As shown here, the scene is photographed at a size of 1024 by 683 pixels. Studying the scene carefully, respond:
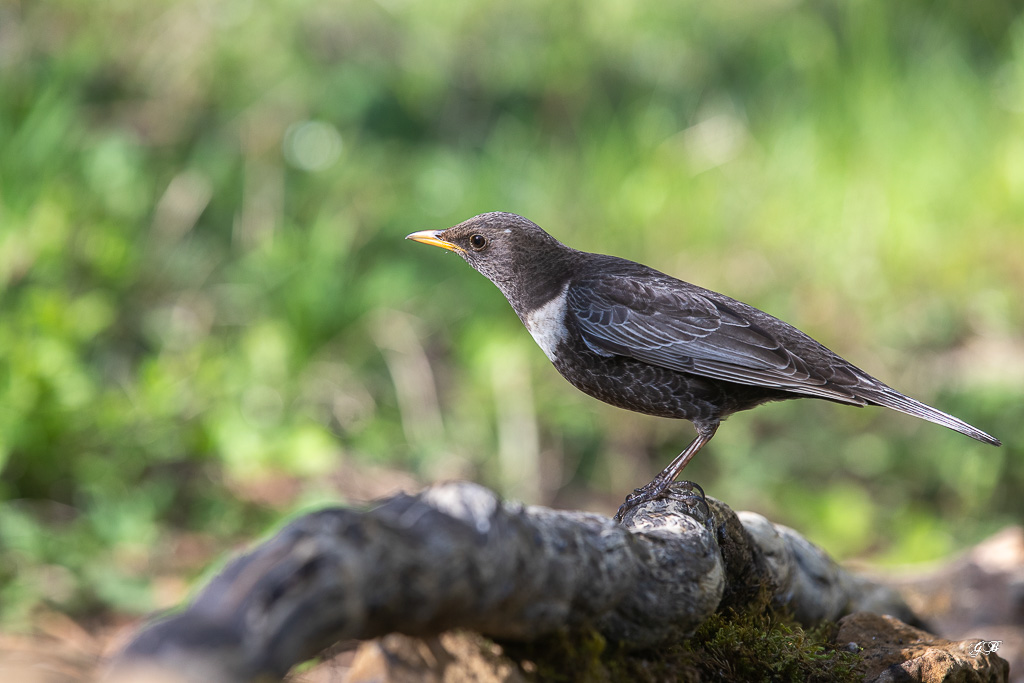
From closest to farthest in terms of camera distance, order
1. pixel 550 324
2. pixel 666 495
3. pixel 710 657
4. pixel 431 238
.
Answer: pixel 710 657 < pixel 666 495 < pixel 550 324 < pixel 431 238

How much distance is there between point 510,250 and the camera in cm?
373

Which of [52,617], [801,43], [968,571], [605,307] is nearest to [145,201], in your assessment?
[52,617]

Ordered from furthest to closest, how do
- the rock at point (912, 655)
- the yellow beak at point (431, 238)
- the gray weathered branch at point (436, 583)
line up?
1. the yellow beak at point (431, 238)
2. the rock at point (912, 655)
3. the gray weathered branch at point (436, 583)

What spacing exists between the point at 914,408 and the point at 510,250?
1.58 meters

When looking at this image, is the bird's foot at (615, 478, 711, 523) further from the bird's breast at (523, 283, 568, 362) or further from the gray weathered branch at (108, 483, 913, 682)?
the bird's breast at (523, 283, 568, 362)

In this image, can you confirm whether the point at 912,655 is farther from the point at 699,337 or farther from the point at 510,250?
the point at 510,250

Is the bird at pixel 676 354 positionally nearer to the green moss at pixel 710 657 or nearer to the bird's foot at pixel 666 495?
the bird's foot at pixel 666 495

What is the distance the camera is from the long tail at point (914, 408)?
10.2ft

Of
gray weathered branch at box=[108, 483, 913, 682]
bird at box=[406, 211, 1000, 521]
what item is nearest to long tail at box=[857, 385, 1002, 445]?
bird at box=[406, 211, 1000, 521]

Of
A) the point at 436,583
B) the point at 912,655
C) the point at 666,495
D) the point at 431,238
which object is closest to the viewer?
the point at 436,583

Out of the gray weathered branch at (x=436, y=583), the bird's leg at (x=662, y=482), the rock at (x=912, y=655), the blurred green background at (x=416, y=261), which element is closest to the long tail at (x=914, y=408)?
the bird's leg at (x=662, y=482)

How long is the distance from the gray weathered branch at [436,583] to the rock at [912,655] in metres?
0.51

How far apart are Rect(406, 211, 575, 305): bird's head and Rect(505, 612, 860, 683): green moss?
152cm

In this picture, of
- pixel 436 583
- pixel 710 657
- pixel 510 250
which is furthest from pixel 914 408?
pixel 436 583
